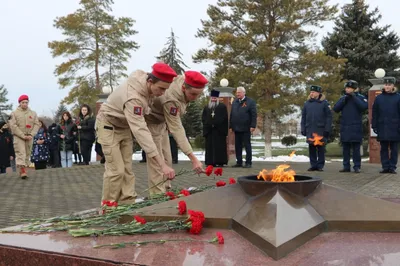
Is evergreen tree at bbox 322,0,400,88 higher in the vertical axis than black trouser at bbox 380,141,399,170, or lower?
higher

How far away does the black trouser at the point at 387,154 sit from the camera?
28.9 ft

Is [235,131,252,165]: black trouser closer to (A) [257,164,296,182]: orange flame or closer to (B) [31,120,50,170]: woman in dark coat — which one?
(B) [31,120,50,170]: woman in dark coat

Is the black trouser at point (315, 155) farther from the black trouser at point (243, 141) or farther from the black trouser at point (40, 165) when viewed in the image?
the black trouser at point (40, 165)

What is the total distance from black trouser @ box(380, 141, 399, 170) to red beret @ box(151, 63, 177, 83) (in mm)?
6295

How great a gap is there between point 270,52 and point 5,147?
13895 millimetres

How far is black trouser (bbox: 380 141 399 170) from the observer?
28.9ft

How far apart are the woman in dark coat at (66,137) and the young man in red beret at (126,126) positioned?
26.9 feet

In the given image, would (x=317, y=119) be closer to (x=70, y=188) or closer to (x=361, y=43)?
(x=70, y=188)

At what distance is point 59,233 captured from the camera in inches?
117

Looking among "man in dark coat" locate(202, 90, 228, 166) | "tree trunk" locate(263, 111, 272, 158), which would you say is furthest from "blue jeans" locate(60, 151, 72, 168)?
"tree trunk" locate(263, 111, 272, 158)

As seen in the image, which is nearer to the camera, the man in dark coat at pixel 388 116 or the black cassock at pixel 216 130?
the man in dark coat at pixel 388 116

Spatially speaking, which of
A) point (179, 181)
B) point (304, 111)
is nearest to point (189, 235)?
point (179, 181)

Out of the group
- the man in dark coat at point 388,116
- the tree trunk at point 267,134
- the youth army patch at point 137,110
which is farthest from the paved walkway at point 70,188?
the tree trunk at point 267,134

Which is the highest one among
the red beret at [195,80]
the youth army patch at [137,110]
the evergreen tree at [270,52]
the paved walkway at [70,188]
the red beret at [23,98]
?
the evergreen tree at [270,52]
